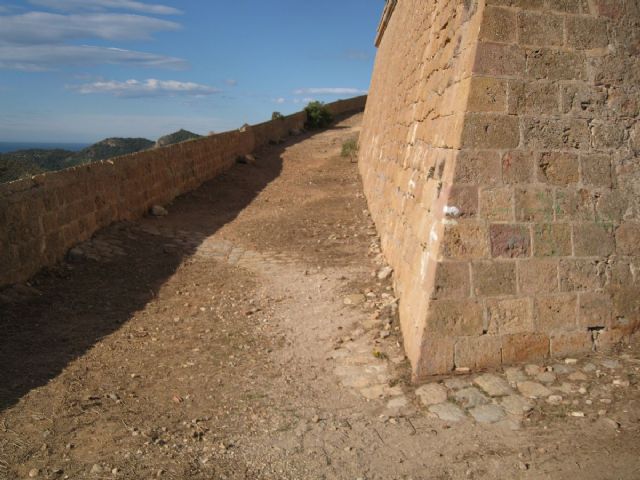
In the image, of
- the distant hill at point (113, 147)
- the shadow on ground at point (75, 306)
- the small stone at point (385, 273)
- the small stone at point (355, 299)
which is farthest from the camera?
the distant hill at point (113, 147)

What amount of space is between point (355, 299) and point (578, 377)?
233cm

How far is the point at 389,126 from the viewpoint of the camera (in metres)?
9.20

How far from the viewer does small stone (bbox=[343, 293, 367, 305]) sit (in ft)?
18.3

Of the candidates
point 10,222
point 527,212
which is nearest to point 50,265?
point 10,222

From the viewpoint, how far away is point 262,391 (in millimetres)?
4082

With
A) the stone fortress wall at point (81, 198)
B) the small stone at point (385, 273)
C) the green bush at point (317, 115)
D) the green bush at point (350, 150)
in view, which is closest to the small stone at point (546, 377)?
the small stone at point (385, 273)

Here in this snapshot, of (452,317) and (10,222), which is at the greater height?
(10,222)

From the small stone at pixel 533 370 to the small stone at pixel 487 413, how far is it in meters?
0.46

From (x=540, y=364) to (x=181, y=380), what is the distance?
2655 millimetres

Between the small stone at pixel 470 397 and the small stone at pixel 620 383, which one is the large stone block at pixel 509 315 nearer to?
the small stone at pixel 470 397

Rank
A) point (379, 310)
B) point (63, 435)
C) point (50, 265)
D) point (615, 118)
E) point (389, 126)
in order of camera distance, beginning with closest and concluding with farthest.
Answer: point (63, 435), point (615, 118), point (379, 310), point (50, 265), point (389, 126)

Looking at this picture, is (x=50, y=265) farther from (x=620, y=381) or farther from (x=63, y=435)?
(x=620, y=381)

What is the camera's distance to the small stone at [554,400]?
3.61 m

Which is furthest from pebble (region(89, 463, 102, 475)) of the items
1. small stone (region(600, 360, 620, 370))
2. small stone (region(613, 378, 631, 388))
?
small stone (region(600, 360, 620, 370))
